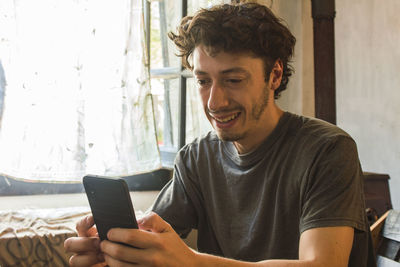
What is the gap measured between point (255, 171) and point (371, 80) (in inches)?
101

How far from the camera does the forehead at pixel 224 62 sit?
115cm

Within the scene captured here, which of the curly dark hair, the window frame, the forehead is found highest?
the curly dark hair

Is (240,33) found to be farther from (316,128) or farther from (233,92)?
(316,128)

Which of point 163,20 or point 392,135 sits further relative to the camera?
point 392,135

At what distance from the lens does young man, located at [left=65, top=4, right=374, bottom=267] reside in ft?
3.20

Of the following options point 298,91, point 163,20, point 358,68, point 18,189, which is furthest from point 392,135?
point 18,189

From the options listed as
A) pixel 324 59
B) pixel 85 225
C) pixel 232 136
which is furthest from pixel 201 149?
pixel 324 59

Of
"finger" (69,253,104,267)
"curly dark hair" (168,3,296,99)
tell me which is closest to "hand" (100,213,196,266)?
"finger" (69,253,104,267)

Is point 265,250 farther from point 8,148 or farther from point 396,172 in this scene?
point 396,172

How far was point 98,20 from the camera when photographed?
1.84 m

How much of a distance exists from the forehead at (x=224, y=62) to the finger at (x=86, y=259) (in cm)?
52

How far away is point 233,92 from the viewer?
3.83 ft

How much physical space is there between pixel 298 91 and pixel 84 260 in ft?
5.09

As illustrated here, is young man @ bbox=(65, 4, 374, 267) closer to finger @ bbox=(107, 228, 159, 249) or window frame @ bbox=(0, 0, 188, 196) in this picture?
finger @ bbox=(107, 228, 159, 249)
